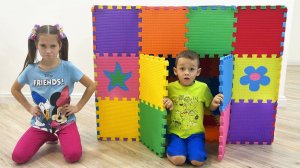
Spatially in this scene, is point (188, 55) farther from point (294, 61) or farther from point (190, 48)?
point (294, 61)

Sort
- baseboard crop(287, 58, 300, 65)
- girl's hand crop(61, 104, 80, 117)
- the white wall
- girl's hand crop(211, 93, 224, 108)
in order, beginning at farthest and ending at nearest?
baseboard crop(287, 58, 300, 65) < the white wall < girl's hand crop(61, 104, 80, 117) < girl's hand crop(211, 93, 224, 108)

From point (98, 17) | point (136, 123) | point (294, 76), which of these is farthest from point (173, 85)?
point (294, 76)

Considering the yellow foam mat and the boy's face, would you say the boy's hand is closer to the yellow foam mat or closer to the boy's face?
the boy's face

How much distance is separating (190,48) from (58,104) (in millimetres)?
676

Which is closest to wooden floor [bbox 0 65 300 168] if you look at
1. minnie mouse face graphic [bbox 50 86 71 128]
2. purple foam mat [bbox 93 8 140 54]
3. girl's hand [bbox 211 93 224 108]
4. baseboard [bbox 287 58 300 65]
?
minnie mouse face graphic [bbox 50 86 71 128]

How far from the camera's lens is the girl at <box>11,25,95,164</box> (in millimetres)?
1438

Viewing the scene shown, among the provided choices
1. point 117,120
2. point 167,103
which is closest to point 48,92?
point 117,120

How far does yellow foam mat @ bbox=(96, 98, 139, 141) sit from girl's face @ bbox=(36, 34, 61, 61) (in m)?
0.34

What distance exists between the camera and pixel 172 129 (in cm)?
153

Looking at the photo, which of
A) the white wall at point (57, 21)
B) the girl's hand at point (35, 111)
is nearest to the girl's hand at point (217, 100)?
the girl's hand at point (35, 111)

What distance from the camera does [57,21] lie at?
7.29 feet

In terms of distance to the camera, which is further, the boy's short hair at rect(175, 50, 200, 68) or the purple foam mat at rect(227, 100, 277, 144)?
the purple foam mat at rect(227, 100, 277, 144)

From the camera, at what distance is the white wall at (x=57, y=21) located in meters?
2.17

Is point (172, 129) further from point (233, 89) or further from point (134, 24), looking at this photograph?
point (134, 24)
